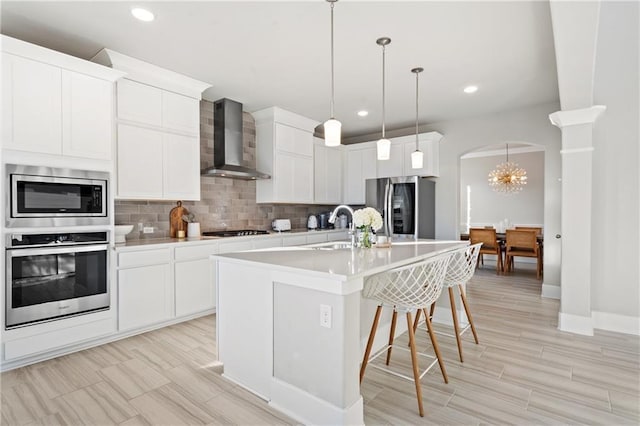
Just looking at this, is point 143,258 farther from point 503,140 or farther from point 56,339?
point 503,140

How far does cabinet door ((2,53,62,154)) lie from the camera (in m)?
2.40

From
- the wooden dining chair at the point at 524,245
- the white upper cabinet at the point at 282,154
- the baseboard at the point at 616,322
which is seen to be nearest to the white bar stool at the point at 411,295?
the baseboard at the point at 616,322

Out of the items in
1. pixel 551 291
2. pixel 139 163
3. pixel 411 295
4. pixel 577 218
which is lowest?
pixel 551 291

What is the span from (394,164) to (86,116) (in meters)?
4.29

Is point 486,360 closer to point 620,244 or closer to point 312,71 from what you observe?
point 620,244

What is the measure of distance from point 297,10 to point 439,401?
9.21 feet

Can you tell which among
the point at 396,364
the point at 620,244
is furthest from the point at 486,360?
the point at 620,244

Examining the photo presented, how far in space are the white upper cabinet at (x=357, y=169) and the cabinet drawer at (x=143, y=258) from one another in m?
3.57

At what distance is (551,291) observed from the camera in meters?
4.43

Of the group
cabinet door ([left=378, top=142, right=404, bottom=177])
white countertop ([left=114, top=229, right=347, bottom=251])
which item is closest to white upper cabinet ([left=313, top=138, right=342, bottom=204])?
cabinet door ([left=378, top=142, right=404, bottom=177])

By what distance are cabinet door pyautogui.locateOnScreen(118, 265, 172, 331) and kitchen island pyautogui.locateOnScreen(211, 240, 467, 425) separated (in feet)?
3.86

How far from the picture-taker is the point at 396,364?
253 centimetres

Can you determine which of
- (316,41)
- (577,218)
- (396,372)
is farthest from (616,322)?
(316,41)

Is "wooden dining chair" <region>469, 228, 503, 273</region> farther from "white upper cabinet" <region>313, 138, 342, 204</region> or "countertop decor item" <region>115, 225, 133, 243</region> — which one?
"countertop decor item" <region>115, 225, 133, 243</region>
